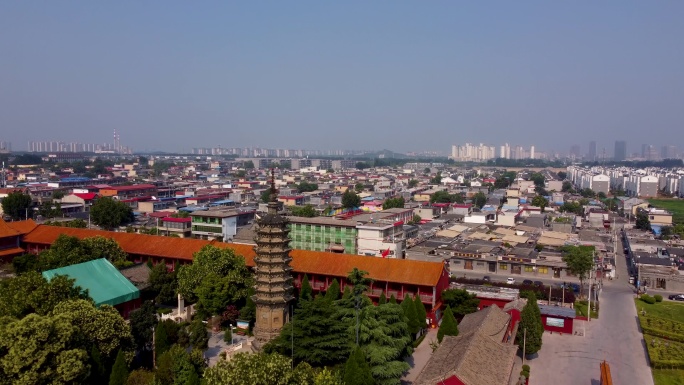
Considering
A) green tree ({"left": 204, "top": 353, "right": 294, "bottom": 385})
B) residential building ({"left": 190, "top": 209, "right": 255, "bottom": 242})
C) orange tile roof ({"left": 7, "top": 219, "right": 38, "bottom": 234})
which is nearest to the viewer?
green tree ({"left": 204, "top": 353, "right": 294, "bottom": 385})

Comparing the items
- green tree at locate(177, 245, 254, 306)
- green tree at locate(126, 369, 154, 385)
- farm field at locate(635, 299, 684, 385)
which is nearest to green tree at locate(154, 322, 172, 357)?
green tree at locate(126, 369, 154, 385)

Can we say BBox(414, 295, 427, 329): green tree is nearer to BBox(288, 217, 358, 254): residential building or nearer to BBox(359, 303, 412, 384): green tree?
BBox(359, 303, 412, 384): green tree

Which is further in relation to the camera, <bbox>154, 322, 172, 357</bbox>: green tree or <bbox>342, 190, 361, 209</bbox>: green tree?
<bbox>342, 190, 361, 209</bbox>: green tree

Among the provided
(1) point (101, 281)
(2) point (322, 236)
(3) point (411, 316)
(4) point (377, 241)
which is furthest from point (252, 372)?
(2) point (322, 236)

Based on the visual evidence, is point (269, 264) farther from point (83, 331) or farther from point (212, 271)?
point (83, 331)

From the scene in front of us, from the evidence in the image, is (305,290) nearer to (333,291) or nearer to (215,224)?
(333,291)

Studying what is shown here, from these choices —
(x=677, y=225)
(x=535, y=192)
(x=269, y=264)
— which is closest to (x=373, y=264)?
(x=269, y=264)
